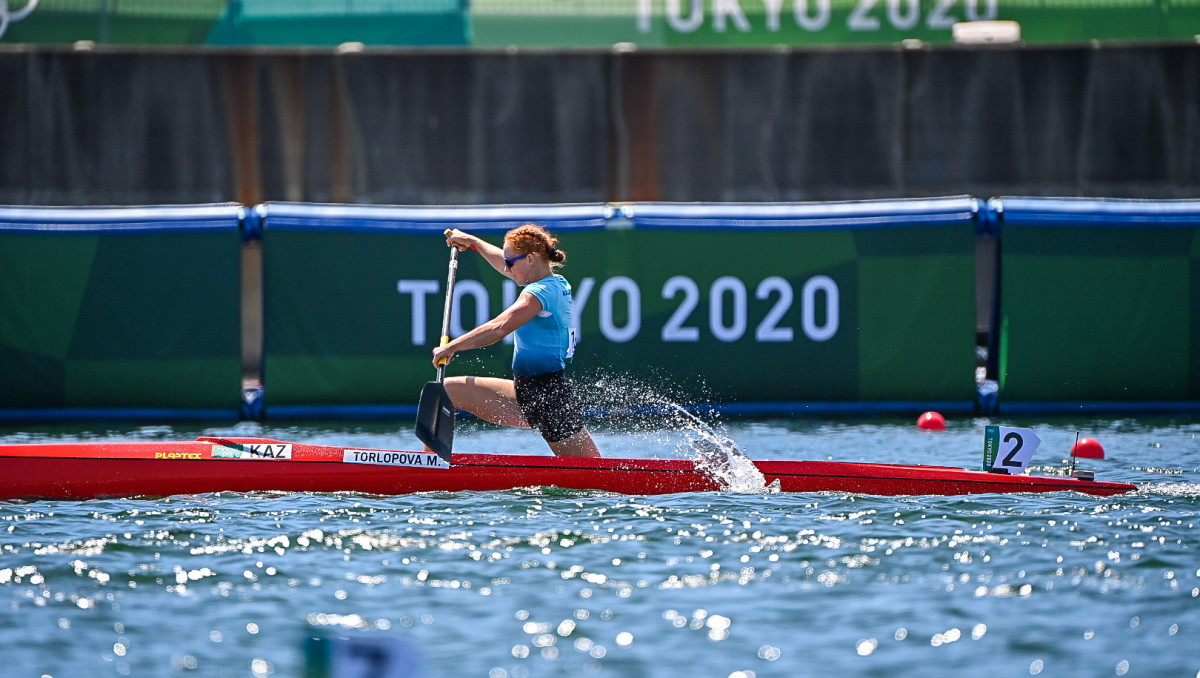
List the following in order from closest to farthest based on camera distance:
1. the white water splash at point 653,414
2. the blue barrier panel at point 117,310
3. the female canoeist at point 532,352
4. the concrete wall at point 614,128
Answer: the female canoeist at point 532,352, the white water splash at point 653,414, the blue barrier panel at point 117,310, the concrete wall at point 614,128

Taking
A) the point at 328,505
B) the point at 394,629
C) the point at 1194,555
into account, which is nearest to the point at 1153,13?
the point at 1194,555

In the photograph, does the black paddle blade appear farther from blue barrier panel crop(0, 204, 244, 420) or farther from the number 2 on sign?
blue barrier panel crop(0, 204, 244, 420)

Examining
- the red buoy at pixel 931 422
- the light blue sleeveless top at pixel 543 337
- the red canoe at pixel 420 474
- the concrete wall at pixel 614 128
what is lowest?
the red buoy at pixel 931 422

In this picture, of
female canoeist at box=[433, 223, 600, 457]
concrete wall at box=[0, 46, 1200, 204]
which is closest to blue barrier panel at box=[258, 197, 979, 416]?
concrete wall at box=[0, 46, 1200, 204]

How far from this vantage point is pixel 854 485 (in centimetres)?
740

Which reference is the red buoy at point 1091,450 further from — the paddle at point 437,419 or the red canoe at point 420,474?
the paddle at point 437,419

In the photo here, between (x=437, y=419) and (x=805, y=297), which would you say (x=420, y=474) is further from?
(x=805, y=297)

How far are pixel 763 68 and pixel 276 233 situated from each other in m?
5.28

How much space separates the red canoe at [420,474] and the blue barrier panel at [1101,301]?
450 centimetres

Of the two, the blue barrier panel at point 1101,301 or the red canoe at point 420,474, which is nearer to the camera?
the red canoe at point 420,474

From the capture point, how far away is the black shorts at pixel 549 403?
288 inches

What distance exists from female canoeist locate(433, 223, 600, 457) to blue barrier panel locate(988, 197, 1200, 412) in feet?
18.0

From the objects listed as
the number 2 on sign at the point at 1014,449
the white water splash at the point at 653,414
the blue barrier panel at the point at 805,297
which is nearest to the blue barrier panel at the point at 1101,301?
the blue barrier panel at the point at 805,297

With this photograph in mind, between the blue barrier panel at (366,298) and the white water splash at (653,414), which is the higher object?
the blue barrier panel at (366,298)
